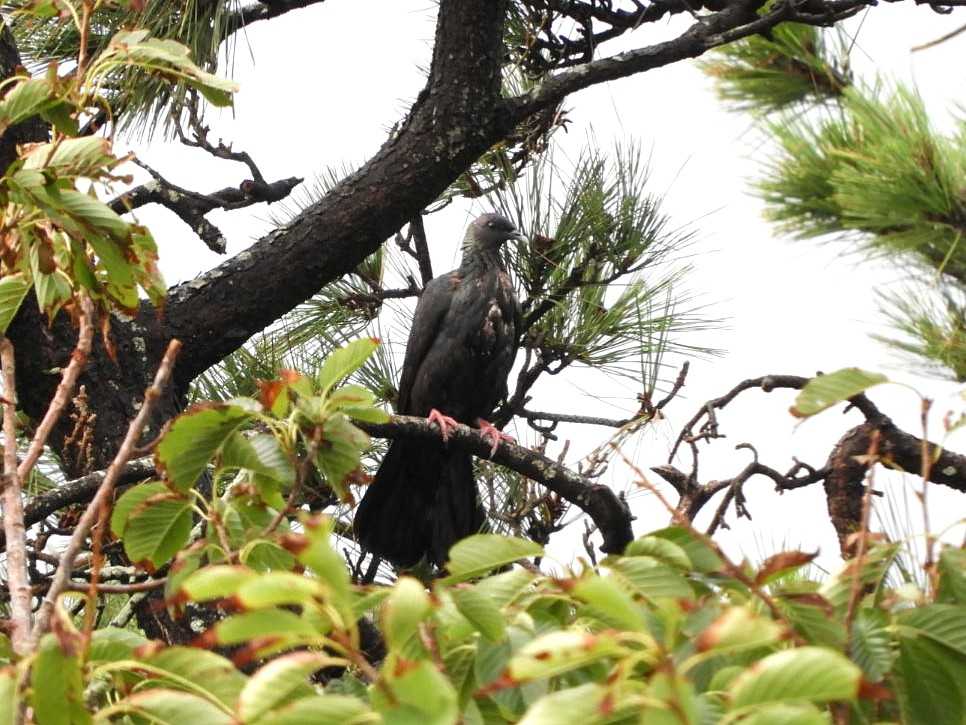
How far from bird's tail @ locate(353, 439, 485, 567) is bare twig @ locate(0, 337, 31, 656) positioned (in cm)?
247

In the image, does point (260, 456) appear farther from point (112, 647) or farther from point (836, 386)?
point (836, 386)

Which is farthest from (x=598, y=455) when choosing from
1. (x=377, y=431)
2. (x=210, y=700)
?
(x=210, y=700)

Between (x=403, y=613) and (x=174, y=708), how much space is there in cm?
22

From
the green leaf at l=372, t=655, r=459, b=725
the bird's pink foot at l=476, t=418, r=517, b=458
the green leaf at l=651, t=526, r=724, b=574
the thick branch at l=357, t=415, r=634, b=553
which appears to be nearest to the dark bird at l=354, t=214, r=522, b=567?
the bird's pink foot at l=476, t=418, r=517, b=458

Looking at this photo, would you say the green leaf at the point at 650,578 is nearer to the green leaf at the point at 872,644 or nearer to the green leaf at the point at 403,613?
the green leaf at the point at 872,644

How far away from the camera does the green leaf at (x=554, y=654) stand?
33.5 inches

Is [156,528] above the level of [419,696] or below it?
above

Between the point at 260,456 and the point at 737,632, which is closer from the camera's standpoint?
the point at 737,632

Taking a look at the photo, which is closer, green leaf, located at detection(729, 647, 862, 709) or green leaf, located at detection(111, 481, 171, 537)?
green leaf, located at detection(729, 647, 862, 709)

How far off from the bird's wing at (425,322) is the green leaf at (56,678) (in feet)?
11.1

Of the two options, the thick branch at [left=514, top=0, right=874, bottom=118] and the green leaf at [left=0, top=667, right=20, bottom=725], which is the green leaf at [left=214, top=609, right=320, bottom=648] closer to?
the green leaf at [left=0, top=667, right=20, bottom=725]

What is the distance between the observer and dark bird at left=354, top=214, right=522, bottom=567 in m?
3.90

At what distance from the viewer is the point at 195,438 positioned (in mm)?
1376

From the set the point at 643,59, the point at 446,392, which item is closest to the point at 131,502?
the point at 643,59
